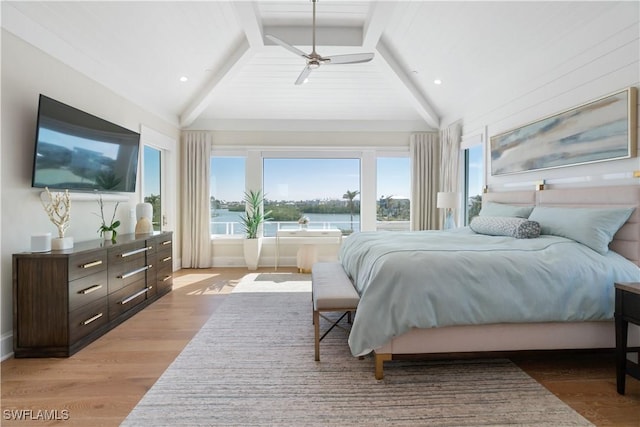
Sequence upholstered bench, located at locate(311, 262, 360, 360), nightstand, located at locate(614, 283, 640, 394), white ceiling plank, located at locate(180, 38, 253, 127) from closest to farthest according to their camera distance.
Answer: nightstand, located at locate(614, 283, 640, 394) < upholstered bench, located at locate(311, 262, 360, 360) < white ceiling plank, located at locate(180, 38, 253, 127)

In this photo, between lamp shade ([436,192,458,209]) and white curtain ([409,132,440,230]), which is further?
white curtain ([409,132,440,230])

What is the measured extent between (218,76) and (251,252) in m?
2.94

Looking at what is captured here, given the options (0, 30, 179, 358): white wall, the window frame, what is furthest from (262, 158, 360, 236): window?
(0, 30, 179, 358): white wall

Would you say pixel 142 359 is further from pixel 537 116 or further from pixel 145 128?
pixel 537 116

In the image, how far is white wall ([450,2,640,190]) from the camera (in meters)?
2.74

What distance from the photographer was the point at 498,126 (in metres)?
4.55

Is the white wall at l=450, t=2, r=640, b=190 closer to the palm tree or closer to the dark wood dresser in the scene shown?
the palm tree

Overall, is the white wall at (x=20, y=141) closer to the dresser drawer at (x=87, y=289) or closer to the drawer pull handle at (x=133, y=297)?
the dresser drawer at (x=87, y=289)

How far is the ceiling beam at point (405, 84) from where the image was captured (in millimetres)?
4707

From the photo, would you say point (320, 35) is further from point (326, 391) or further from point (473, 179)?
point (326, 391)

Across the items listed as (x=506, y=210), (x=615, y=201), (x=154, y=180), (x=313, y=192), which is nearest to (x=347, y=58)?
(x=506, y=210)

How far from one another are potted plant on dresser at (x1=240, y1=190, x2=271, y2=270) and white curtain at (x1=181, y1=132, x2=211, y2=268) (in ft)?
2.44

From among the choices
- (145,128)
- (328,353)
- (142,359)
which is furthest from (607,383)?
(145,128)

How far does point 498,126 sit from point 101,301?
4.99 metres
